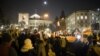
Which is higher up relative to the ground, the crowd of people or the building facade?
the building facade

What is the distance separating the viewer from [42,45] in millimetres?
12438

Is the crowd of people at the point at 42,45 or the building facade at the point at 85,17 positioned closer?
the crowd of people at the point at 42,45

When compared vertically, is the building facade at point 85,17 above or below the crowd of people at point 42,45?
above

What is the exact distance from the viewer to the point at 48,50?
44.2 ft

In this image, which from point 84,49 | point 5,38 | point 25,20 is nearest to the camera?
point 5,38

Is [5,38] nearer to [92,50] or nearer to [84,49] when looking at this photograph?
[92,50]

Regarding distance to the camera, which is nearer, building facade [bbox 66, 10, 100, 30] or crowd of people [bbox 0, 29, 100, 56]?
crowd of people [bbox 0, 29, 100, 56]

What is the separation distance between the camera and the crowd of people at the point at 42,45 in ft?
21.4

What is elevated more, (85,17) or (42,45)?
(85,17)

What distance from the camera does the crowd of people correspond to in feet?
21.4

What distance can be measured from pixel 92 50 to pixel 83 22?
413ft

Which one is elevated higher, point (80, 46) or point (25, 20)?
point (25, 20)

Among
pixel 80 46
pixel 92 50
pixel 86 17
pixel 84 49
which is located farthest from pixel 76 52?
pixel 86 17

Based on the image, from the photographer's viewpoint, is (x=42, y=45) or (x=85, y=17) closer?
(x=42, y=45)
